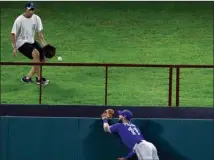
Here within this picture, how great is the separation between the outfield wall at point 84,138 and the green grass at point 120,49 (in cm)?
223

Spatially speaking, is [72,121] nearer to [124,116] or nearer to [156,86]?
[124,116]

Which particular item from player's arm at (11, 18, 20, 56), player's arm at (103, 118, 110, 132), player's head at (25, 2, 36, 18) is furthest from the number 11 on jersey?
player's head at (25, 2, 36, 18)

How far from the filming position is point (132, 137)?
15922mm

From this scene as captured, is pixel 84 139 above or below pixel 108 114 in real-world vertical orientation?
below

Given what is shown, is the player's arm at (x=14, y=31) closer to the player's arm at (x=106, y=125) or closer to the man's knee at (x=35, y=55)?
the man's knee at (x=35, y=55)

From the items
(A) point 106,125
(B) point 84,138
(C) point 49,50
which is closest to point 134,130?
(A) point 106,125

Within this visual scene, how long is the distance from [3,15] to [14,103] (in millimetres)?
6422

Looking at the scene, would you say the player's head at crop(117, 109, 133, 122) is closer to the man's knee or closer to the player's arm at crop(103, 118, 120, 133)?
the player's arm at crop(103, 118, 120, 133)

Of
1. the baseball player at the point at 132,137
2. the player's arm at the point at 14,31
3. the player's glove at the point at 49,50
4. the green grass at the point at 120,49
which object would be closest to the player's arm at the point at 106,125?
the baseball player at the point at 132,137

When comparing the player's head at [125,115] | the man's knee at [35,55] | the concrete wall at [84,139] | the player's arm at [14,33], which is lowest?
the concrete wall at [84,139]

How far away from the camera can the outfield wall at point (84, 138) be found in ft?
54.2

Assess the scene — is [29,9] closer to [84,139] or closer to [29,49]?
[29,49]

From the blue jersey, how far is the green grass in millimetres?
2714

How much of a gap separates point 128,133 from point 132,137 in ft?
0.32
